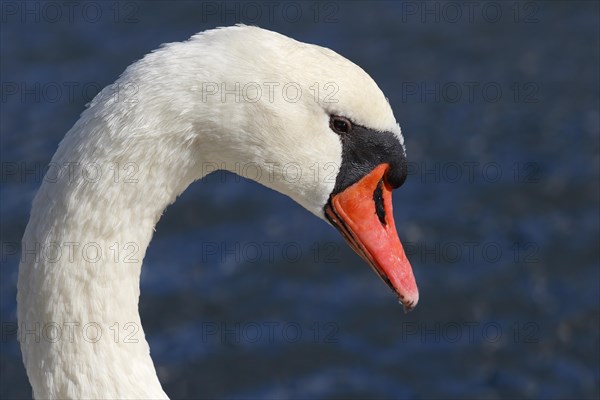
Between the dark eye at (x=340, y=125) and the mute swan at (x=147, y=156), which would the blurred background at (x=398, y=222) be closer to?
the mute swan at (x=147, y=156)

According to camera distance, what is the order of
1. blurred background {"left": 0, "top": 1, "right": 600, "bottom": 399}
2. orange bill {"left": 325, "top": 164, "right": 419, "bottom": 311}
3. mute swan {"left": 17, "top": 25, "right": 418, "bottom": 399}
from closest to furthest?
mute swan {"left": 17, "top": 25, "right": 418, "bottom": 399}
orange bill {"left": 325, "top": 164, "right": 419, "bottom": 311}
blurred background {"left": 0, "top": 1, "right": 600, "bottom": 399}

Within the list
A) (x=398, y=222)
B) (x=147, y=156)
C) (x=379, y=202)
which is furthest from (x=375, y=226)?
(x=398, y=222)

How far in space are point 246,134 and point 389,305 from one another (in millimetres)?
4611

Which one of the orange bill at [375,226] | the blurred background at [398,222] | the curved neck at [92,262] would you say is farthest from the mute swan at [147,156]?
the blurred background at [398,222]

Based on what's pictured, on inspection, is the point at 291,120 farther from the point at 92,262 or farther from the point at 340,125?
the point at 92,262

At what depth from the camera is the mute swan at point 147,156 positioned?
435 cm

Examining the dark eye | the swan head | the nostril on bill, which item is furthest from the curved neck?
the nostril on bill

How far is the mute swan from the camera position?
4348mm

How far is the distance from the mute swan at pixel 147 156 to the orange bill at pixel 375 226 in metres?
0.16

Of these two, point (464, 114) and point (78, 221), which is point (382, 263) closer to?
point (78, 221)

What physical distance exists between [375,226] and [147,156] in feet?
4.04

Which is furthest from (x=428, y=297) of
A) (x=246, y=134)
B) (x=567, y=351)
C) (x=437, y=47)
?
(x=246, y=134)

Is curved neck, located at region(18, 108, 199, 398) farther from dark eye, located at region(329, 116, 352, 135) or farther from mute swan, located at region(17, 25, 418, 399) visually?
dark eye, located at region(329, 116, 352, 135)

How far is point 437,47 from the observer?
10.6 m
